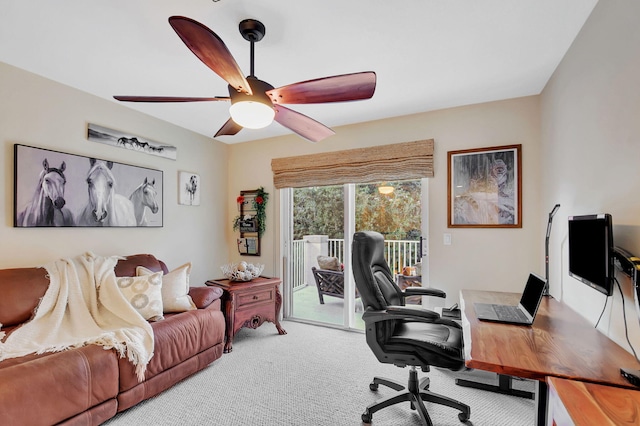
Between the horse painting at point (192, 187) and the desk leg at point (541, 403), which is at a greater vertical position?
the horse painting at point (192, 187)

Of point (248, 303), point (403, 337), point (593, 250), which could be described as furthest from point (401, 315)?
point (248, 303)

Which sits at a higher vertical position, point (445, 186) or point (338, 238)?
point (445, 186)

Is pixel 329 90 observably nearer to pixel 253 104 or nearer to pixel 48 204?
pixel 253 104

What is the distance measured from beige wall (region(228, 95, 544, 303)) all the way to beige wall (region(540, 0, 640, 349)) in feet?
1.44

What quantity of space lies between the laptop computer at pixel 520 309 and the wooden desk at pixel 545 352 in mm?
48

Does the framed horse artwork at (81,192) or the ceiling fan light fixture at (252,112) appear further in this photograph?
the framed horse artwork at (81,192)

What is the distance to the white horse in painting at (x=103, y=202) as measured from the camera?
2.76 m

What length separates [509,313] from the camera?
1.80 meters

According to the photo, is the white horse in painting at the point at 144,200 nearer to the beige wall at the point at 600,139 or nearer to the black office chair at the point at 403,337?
the black office chair at the point at 403,337

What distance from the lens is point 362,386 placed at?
2.30m

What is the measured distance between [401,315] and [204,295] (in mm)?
1865

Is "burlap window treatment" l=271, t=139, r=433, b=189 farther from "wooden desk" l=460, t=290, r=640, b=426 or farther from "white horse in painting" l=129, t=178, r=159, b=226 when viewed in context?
"wooden desk" l=460, t=290, r=640, b=426

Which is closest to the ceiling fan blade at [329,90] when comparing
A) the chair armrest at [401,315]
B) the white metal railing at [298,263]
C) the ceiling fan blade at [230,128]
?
the ceiling fan blade at [230,128]

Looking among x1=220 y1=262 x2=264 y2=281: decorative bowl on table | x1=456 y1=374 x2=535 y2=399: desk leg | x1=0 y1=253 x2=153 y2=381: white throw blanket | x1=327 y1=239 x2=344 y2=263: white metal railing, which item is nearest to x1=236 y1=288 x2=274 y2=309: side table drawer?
x1=220 y1=262 x2=264 y2=281: decorative bowl on table
